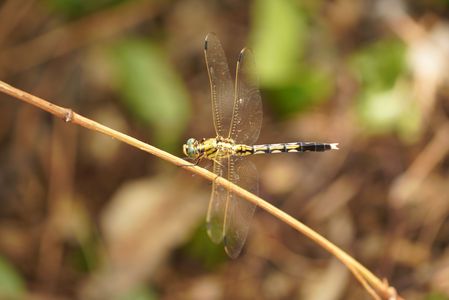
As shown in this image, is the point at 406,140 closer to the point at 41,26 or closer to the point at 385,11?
the point at 385,11

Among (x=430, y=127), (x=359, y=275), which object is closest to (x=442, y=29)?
(x=430, y=127)

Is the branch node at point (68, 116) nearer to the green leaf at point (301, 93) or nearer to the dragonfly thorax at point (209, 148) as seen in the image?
the dragonfly thorax at point (209, 148)

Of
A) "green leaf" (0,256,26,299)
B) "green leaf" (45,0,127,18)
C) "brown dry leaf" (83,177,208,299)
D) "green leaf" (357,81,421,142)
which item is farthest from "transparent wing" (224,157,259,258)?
"green leaf" (45,0,127,18)

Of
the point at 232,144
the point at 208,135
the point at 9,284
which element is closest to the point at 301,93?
the point at 208,135

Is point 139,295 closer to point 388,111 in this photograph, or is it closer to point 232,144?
point 232,144

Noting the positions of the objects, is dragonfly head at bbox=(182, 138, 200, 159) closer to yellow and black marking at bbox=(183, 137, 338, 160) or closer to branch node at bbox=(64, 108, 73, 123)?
yellow and black marking at bbox=(183, 137, 338, 160)

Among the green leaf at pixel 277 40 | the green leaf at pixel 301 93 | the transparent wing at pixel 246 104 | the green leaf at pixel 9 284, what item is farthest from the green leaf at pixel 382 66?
the green leaf at pixel 9 284
